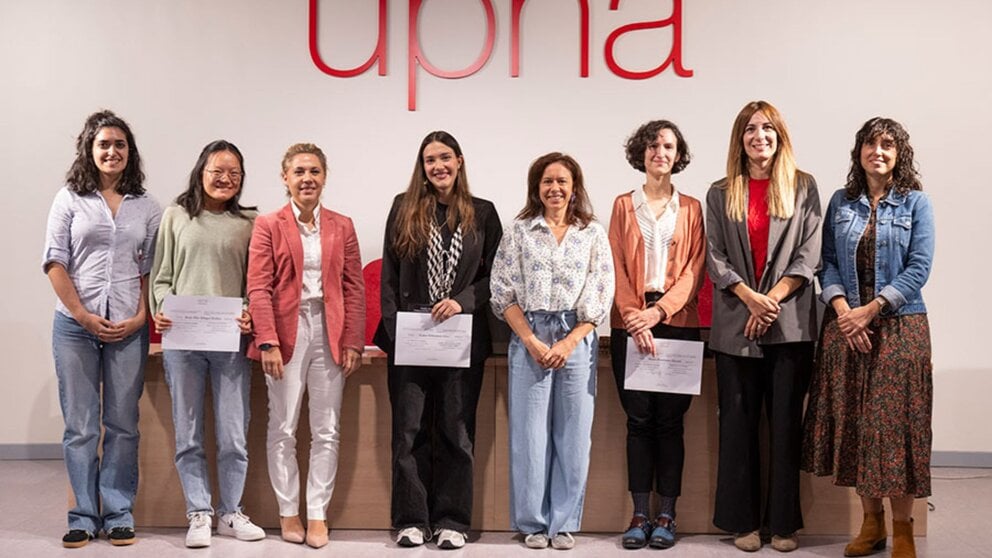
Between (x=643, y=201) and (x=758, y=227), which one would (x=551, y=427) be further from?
(x=758, y=227)

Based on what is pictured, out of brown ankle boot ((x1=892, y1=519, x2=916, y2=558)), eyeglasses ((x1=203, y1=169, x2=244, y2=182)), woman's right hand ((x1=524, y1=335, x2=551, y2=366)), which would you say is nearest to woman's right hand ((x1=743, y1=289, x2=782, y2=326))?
woman's right hand ((x1=524, y1=335, x2=551, y2=366))

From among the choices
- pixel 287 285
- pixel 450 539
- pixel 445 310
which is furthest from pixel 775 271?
pixel 287 285

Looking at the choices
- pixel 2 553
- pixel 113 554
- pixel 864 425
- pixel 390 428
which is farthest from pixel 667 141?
pixel 2 553

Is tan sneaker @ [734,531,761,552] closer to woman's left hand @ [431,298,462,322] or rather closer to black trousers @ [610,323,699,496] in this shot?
black trousers @ [610,323,699,496]

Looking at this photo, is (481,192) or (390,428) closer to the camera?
(390,428)

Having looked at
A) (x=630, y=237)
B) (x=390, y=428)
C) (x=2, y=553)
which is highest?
(x=630, y=237)

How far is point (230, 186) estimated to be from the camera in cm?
371

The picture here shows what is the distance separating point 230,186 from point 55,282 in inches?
29.8

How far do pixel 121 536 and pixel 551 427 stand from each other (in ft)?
5.70

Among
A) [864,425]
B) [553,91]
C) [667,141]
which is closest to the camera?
[864,425]

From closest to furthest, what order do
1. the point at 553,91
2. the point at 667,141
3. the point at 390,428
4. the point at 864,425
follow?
1. the point at 864,425
2. the point at 667,141
3. the point at 390,428
4. the point at 553,91

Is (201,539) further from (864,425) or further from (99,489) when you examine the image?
(864,425)

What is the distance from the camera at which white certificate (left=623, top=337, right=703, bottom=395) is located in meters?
3.58

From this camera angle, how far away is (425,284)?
3672mm
